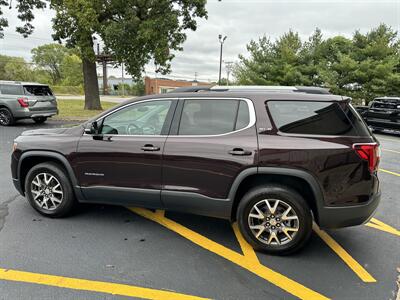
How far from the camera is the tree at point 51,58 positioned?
3516 inches

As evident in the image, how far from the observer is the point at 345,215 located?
3084mm

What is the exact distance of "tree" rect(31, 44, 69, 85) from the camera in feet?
293

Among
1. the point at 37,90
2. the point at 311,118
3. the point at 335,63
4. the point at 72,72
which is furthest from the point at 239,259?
the point at 72,72

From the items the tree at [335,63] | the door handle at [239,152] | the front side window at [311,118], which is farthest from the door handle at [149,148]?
the tree at [335,63]

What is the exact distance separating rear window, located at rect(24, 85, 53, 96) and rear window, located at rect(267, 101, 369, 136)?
11.5m

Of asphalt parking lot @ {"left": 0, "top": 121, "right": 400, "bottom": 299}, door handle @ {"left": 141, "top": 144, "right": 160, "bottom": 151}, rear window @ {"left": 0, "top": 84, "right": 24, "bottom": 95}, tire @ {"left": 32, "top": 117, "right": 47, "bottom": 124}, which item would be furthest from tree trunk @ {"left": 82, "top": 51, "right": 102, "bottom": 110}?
door handle @ {"left": 141, "top": 144, "right": 160, "bottom": 151}

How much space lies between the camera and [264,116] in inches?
129

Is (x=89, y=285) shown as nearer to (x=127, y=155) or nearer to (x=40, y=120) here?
(x=127, y=155)

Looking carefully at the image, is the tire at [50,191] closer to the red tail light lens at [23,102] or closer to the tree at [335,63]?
the red tail light lens at [23,102]

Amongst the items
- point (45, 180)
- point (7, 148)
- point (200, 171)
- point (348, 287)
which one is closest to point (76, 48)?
point (7, 148)

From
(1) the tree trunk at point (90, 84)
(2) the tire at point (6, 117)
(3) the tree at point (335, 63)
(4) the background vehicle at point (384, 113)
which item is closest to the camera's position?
(2) the tire at point (6, 117)

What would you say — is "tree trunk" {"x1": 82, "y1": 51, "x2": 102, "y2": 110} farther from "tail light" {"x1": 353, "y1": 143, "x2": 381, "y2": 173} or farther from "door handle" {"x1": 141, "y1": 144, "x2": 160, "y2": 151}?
"tail light" {"x1": 353, "y1": 143, "x2": 381, "y2": 173}

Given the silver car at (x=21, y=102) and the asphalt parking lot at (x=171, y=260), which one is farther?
the silver car at (x=21, y=102)

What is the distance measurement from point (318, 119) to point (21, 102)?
11738mm
